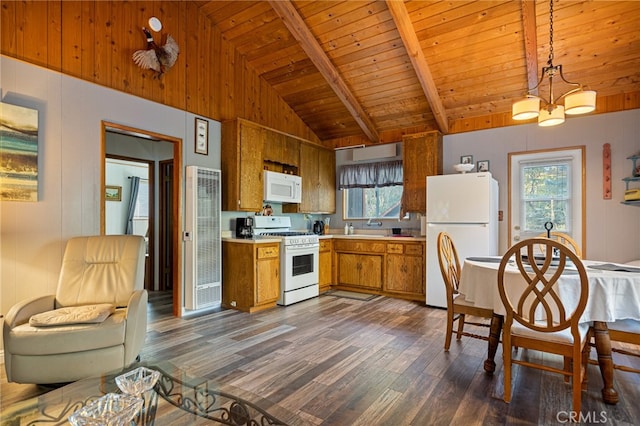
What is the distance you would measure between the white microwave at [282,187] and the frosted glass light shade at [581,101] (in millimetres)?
3392

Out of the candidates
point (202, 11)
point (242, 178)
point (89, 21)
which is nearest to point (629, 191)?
point (242, 178)

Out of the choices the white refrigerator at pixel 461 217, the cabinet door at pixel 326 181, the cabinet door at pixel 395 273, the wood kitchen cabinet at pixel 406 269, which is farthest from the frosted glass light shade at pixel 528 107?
the cabinet door at pixel 326 181

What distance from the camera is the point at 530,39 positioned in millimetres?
3568

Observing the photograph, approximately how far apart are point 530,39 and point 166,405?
4436mm

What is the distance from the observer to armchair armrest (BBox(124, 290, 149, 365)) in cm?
238

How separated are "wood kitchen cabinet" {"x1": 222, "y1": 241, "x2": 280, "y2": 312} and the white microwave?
31.2 inches

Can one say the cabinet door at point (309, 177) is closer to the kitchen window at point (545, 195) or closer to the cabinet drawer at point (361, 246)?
the cabinet drawer at point (361, 246)

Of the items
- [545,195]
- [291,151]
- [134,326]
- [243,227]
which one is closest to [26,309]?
[134,326]

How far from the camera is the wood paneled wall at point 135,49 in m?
2.91

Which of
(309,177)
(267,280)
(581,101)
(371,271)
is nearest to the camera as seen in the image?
(581,101)

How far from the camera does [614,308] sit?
2004 millimetres

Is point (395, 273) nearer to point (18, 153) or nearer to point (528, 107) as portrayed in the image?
point (528, 107)

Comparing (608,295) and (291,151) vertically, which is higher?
(291,151)

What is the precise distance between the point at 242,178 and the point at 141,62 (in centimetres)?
164
